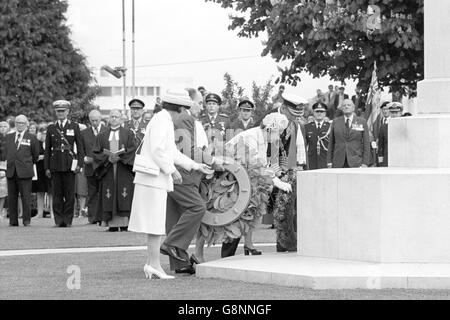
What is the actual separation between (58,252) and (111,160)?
16.8 ft

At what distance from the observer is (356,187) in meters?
12.8

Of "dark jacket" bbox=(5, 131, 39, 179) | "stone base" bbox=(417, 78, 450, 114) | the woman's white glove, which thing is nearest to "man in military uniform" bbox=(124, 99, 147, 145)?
"dark jacket" bbox=(5, 131, 39, 179)

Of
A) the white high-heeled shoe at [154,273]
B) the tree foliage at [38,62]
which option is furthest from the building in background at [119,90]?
the white high-heeled shoe at [154,273]

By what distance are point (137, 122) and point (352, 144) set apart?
3.91 metres

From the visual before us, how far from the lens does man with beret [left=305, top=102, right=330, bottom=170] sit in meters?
23.3

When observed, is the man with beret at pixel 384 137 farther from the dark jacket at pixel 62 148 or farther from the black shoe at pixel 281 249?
the black shoe at pixel 281 249

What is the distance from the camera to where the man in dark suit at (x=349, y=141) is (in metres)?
21.5

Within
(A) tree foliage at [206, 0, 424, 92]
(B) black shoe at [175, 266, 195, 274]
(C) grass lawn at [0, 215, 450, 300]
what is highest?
(A) tree foliage at [206, 0, 424, 92]

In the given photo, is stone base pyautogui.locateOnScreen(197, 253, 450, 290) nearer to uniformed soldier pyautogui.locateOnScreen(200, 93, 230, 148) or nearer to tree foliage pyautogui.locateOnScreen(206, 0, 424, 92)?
uniformed soldier pyautogui.locateOnScreen(200, 93, 230, 148)

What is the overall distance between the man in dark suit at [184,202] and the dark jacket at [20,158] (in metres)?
10.3

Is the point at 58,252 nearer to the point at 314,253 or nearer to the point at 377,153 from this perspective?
the point at 314,253

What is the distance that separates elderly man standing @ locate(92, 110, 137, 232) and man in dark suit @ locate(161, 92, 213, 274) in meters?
7.93

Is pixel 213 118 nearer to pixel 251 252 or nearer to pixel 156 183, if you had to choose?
pixel 251 252

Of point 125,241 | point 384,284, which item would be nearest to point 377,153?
point 125,241
